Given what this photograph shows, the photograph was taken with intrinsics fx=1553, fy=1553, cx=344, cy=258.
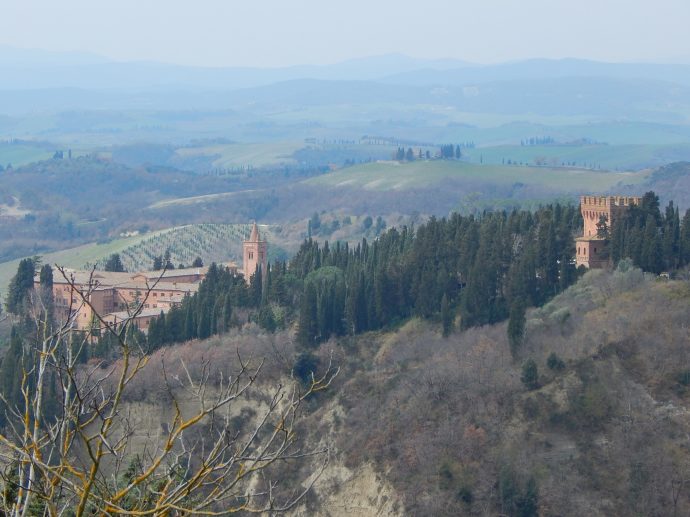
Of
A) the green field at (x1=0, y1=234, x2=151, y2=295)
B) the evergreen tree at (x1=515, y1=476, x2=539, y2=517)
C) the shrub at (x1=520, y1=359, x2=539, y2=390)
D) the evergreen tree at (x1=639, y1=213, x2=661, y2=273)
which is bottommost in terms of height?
the green field at (x1=0, y1=234, x2=151, y2=295)

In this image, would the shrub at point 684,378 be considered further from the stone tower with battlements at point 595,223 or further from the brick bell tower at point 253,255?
the brick bell tower at point 253,255

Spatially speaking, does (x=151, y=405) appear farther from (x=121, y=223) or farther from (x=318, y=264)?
(x=121, y=223)

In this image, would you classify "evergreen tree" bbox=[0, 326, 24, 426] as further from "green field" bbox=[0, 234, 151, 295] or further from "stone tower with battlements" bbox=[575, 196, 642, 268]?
"green field" bbox=[0, 234, 151, 295]

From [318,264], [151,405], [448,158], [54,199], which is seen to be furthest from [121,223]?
[151,405]

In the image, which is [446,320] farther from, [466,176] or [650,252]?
[466,176]

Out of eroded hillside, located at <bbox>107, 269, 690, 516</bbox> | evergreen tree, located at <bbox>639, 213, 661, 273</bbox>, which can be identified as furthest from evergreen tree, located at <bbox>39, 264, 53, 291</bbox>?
evergreen tree, located at <bbox>639, 213, 661, 273</bbox>

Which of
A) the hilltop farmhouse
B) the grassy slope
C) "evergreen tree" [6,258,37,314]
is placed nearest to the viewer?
the grassy slope

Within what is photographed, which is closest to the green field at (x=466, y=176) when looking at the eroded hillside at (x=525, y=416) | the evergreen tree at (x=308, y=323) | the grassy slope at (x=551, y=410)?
the evergreen tree at (x=308, y=323)
